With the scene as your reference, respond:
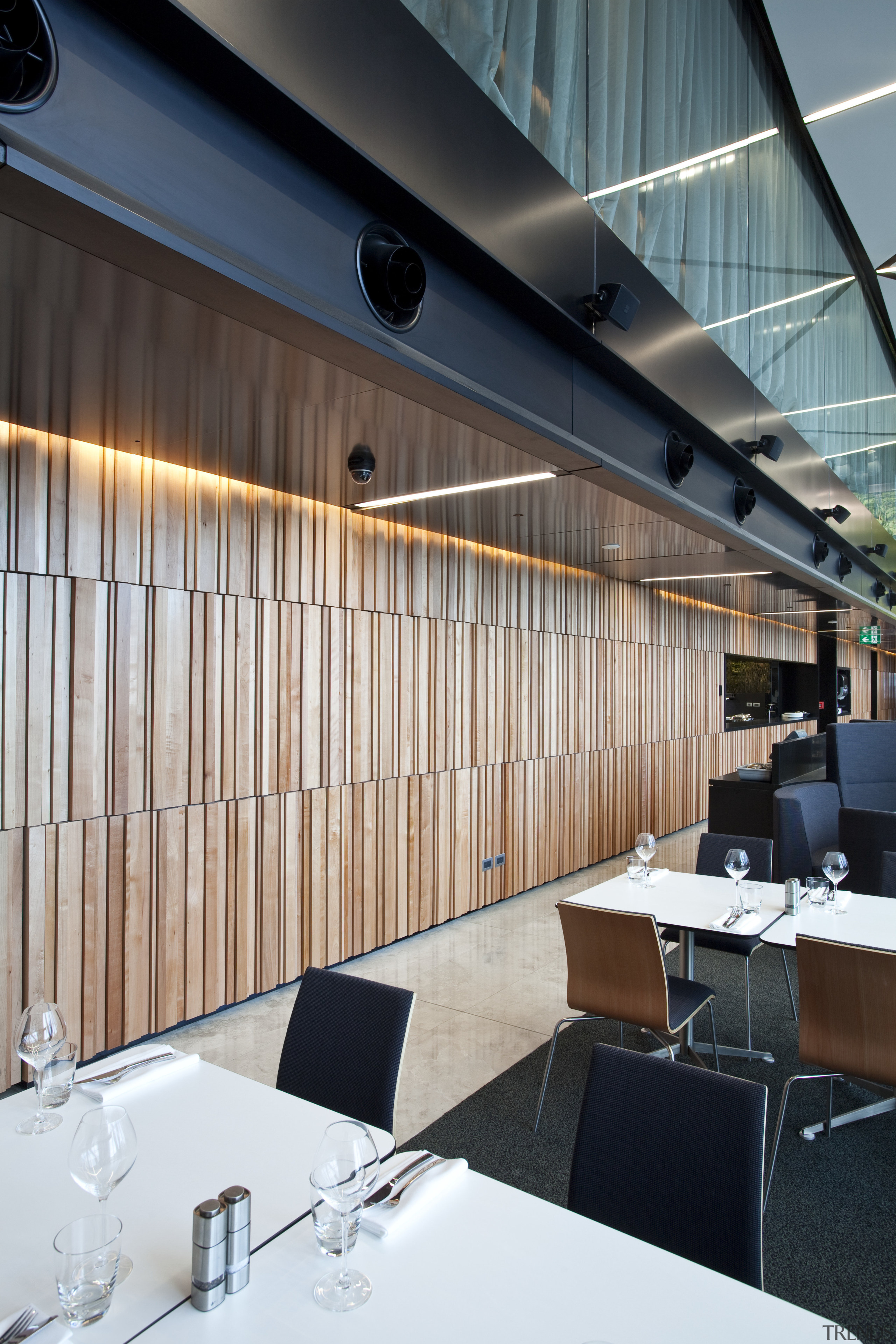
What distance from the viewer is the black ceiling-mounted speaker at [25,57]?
1378 millimetres

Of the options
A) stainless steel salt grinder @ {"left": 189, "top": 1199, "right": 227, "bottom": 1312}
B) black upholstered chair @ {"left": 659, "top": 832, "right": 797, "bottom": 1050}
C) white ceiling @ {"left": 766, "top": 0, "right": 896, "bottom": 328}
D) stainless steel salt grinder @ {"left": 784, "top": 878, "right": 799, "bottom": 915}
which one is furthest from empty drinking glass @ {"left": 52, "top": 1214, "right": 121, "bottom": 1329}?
white ceiling @ {"left": 766, "top": 0, "right": 896, "bottom": 328}

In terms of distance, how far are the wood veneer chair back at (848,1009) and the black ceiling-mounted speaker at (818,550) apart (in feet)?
17.1

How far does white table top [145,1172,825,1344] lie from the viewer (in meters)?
1.12

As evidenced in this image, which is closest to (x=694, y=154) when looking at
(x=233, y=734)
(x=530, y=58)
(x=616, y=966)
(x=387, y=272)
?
(x=530, y=58)

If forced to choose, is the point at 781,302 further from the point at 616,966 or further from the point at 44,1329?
the point at 44,1329

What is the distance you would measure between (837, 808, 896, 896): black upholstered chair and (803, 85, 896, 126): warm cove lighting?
5310 mm

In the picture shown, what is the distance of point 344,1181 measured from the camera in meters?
1.23

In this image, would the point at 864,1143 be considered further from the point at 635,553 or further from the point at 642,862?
the point at 635,553

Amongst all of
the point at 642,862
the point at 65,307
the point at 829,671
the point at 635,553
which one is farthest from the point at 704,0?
the point at 829,671

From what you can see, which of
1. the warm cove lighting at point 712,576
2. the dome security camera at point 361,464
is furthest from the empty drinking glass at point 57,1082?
the warm cove lighting at point 712,576

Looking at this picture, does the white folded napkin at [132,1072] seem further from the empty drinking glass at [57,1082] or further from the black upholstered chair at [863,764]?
the black upholstered chair at [863,764]

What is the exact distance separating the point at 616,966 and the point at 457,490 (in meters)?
2.39

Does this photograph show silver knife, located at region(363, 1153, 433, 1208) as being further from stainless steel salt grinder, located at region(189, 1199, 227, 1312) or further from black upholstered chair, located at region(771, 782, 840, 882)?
black upholstered chair, located at region(771, 782, 840, 882)

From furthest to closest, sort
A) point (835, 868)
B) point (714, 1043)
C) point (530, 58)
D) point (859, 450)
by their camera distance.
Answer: point (859, 450) → point (835, 868) → point (714, 1043) → point (530, 58)
